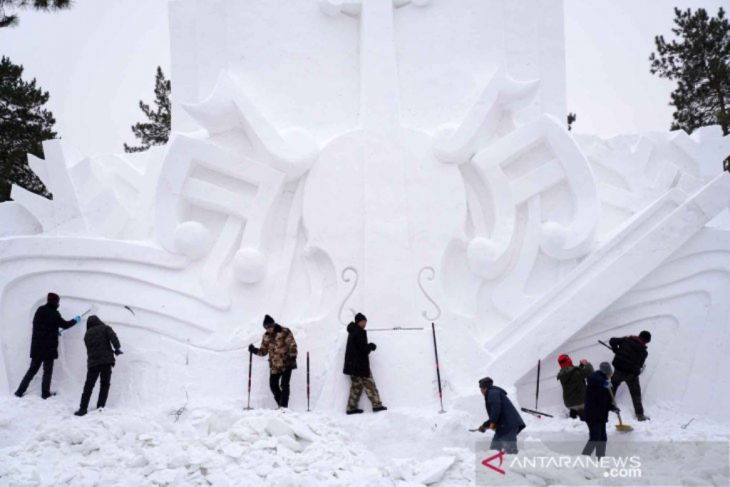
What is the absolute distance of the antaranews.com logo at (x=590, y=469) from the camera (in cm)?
737

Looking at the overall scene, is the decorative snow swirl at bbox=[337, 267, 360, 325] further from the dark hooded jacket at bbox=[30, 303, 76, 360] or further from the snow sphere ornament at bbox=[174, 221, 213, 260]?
the dark hooded jacket at bbox=[30, 303, 76, 360]

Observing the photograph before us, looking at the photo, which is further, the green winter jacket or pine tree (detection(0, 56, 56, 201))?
pine tree (detection(0, 56, 56, 201))

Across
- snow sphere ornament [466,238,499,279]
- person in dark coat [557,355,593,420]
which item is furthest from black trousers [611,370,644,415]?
snow sphere ornament [466,238,499,279]

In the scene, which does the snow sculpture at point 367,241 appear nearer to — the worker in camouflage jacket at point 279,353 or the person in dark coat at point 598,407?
the worker in camouflage jacket at point 279,353

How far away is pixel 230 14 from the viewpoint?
12.6 meters

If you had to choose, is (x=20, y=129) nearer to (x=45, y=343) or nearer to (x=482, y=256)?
(x=45, y=343)

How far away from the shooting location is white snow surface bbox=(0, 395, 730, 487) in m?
7.42

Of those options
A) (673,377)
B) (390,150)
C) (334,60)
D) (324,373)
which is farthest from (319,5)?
(673,377)

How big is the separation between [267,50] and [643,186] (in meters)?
6.85

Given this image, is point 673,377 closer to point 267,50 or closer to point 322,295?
point 322,295

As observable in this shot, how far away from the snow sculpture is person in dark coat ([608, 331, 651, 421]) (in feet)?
2.49

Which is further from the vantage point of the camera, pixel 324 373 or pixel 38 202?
pixel 38 202

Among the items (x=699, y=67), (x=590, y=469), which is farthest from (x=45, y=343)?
(x=699, y=67)

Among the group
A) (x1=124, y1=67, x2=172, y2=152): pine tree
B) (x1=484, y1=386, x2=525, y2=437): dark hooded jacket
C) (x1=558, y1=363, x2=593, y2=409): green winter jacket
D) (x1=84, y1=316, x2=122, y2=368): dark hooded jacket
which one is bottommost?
(x1=484, y1=386, x2=525, y2=437): dark hooded jacket
